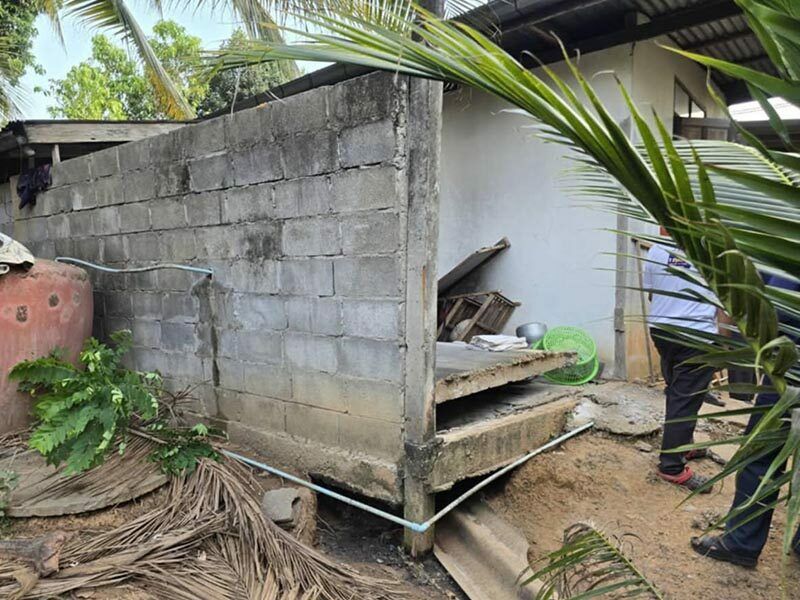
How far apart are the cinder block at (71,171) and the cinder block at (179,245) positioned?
113 centimetres

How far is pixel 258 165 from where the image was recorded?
3512 mm

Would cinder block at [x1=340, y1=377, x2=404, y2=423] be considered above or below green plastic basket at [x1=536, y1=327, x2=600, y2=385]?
above

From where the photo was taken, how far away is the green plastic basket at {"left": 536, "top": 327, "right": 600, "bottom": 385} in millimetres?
5648

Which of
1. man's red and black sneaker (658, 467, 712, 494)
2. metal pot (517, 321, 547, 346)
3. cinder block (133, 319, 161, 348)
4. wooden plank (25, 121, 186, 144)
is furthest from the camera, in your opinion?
metal pot (517, 321, 547, 346)

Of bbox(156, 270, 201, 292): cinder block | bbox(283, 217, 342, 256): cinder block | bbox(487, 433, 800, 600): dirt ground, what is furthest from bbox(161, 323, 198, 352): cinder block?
bbox(487, 433, 800, 600): dirt ground

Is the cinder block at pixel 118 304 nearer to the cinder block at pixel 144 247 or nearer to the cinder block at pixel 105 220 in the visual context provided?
the cinder block at pixel 144 247

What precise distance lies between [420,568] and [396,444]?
0.65 metres

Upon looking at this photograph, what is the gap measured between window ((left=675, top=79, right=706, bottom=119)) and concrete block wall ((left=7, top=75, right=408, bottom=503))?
5.12m

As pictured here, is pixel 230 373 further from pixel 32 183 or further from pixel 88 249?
pixel 32 183

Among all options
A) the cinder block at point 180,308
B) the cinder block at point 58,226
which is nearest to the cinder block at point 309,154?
the cinder block at point 180,308

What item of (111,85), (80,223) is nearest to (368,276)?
(80,223)

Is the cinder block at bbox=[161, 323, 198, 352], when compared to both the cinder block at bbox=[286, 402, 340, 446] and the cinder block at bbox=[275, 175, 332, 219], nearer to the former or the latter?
the cinder block at bbox=[286, 402, 340, 446]

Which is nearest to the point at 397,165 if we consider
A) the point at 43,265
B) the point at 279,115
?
the point at 279,115

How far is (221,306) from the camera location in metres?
3.87
